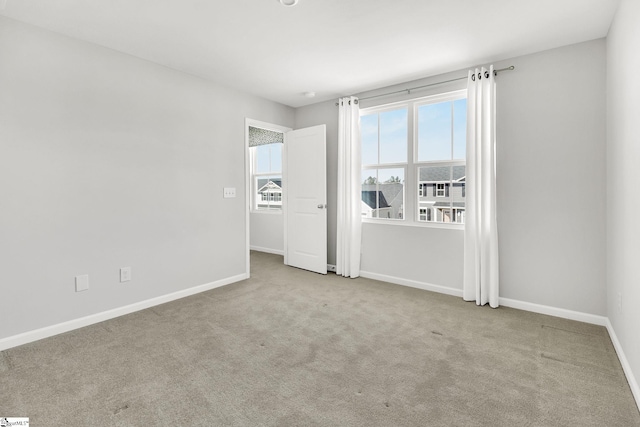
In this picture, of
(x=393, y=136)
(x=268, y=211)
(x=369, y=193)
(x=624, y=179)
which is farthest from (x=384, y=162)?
(x=268, y=211)

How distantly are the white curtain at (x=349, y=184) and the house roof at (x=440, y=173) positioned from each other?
875 mm

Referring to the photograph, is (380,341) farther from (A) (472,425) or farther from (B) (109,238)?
(B) (109,238)

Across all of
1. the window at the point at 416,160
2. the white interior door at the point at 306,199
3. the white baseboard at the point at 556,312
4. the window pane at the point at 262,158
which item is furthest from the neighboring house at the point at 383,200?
the window pane at the point at 262,158

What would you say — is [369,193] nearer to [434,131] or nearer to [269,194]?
[434,131]

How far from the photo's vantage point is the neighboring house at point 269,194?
6.42 m

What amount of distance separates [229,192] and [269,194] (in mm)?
2513

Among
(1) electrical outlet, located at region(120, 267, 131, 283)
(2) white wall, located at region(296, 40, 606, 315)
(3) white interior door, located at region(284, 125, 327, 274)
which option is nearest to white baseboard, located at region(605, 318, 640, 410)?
(2) white wall, located at region(296, 40, 606, 315)

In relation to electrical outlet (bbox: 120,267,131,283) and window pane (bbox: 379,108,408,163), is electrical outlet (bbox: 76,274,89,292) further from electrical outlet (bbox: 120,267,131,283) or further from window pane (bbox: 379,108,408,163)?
window pane (bbox: 379,108,408,163)

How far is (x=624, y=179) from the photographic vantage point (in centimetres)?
214

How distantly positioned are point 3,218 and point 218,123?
87.1 inches

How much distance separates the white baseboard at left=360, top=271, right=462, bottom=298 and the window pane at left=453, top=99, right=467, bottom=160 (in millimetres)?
1521

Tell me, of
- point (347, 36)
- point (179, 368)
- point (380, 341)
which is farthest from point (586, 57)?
point (179, 368)

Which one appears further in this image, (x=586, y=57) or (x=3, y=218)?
(x=586, y=57)

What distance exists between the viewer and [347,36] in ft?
8.98
